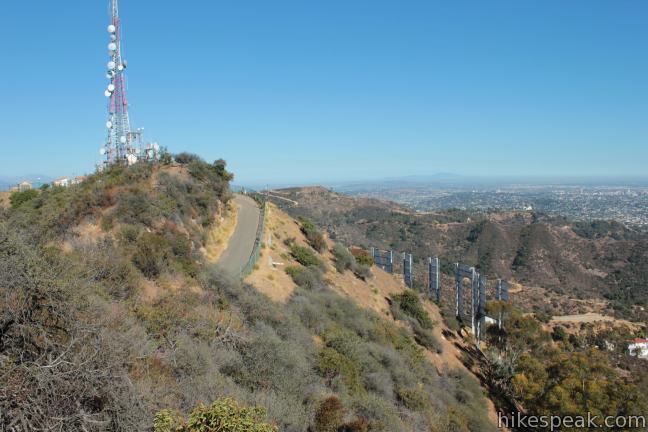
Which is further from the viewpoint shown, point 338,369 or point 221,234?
point 221,234

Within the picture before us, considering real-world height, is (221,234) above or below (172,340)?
above

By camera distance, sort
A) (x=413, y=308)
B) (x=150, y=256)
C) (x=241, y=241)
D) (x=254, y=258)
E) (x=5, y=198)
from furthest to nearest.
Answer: (x=5, y=198), (x=413, y=308), (x=241, y=241), (x=254, y=258), (x=150, y=256)

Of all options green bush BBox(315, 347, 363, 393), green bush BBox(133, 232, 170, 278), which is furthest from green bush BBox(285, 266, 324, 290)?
green bush BBox(315, 347, 363, 393)

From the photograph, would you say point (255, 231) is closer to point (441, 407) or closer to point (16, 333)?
point (441, 407)

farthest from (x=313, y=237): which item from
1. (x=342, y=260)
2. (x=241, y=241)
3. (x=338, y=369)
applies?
(x=338, y=369)

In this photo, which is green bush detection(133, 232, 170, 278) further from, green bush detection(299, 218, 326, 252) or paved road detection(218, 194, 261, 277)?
green bush detection(299, 218, 326, 252)

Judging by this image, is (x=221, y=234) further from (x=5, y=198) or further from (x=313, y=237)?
(x=5, y=198)

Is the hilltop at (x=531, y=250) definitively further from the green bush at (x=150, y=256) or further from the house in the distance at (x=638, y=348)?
the green bush at (x=150, y=256)
